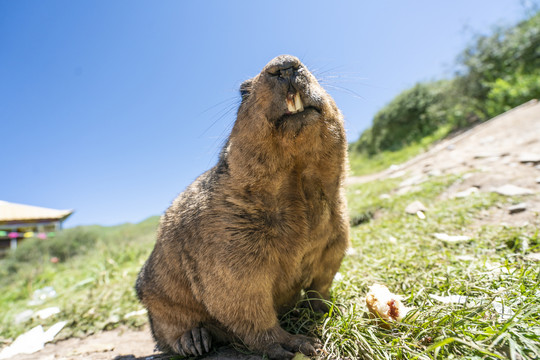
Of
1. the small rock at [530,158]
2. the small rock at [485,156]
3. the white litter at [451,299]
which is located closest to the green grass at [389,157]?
the small rock at [485,156]

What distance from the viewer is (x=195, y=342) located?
2.31 meters

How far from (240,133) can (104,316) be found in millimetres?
3958

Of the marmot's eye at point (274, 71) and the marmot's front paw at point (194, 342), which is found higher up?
the marmot's eye at point (274, 71)

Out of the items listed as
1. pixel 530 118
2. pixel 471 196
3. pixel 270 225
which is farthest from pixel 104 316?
pixel 530 118

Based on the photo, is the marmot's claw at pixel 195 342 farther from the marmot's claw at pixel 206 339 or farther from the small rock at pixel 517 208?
the small rock at pixel 517 208

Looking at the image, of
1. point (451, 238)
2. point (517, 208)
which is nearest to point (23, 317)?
point (451, 238)

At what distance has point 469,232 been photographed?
13.4 feet

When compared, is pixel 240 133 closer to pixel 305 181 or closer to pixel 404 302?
pixel 305 181

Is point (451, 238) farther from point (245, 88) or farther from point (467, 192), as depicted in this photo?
point (245, 88)

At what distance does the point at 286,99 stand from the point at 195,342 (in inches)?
78.9

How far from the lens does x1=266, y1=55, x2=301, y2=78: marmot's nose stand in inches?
71.9

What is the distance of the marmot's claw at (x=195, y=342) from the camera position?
90.9 inches

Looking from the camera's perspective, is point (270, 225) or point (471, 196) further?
point (471, 196)

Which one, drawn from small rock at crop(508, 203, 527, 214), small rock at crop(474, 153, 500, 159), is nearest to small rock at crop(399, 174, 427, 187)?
small rock at crop(474, 153, 500, 159)
